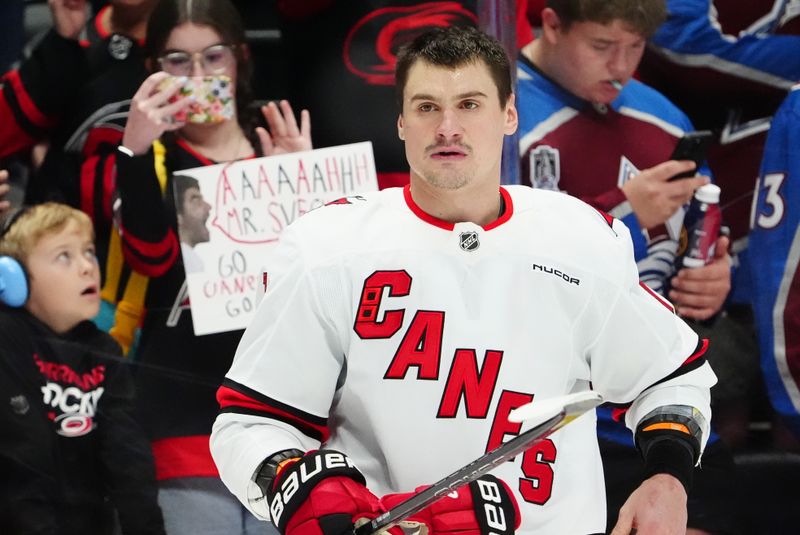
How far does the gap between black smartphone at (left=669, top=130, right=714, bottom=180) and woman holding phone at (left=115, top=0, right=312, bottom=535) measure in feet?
3.29

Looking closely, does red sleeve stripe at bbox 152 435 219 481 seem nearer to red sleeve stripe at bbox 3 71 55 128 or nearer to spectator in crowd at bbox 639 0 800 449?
red sleeve stripe at bbox 3 71 55 128

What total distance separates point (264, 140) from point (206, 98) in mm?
163

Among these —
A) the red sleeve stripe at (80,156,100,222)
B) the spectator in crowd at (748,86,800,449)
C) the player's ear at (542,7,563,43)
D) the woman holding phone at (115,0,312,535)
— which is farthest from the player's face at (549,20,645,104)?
the red sleeve stripe at (80,156,100,222)

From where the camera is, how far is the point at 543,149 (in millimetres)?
2715

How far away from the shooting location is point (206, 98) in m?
2.57

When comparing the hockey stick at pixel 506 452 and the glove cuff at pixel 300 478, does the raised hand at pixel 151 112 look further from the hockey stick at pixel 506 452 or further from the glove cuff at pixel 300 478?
the hockey stick at pixel 506 452

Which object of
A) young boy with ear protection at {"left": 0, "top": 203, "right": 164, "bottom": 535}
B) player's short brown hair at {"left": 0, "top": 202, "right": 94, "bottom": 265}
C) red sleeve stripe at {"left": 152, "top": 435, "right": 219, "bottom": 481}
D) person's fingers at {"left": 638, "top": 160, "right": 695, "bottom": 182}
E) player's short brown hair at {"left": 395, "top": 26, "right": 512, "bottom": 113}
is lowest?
red sleeve stripe at {"left": 152, "top": 435, "right": 219, "bottom": 481}

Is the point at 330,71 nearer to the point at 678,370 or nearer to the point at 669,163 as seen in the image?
the point at 669,163

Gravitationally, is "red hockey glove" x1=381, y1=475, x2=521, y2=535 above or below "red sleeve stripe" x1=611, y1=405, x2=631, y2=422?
above

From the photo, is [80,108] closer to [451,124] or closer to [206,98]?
[206,98]

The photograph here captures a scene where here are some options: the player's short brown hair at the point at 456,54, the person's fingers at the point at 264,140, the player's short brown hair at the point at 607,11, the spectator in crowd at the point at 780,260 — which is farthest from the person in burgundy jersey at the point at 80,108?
the spectator in crowd at the point at 780,260

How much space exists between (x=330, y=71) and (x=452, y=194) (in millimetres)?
922

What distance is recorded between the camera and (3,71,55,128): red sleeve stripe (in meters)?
2.53

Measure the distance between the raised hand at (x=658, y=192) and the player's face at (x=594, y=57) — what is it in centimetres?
21
